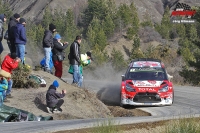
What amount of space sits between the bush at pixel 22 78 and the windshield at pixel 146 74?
3859mm

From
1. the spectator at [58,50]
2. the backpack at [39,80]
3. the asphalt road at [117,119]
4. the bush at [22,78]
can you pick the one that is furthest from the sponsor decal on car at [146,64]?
the bush at [22,78]

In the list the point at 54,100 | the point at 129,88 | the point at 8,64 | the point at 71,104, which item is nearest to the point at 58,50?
the point at 71,104

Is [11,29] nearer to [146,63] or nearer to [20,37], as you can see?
[20,37]

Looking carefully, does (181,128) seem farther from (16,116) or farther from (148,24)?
(148,24)

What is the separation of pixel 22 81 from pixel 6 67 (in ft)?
7.22

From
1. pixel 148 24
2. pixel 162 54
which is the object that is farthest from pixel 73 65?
pixel 148 24

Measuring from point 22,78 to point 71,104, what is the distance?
1.92 meters

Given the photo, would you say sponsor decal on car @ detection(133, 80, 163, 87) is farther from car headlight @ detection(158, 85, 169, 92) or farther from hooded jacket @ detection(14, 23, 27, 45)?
hooded jacket @ detection(14, 23, 27, 45)

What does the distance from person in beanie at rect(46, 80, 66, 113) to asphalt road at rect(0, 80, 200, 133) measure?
101 inches

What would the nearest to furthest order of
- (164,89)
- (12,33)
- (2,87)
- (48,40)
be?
(2,87)
(12,33)
(164,89)
(48,40)

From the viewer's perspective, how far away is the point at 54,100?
Result: 15672 millimetres

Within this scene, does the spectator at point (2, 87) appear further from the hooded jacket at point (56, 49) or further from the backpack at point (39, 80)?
the hooded jacket at point (56, 49)

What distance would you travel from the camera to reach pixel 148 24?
535 feet

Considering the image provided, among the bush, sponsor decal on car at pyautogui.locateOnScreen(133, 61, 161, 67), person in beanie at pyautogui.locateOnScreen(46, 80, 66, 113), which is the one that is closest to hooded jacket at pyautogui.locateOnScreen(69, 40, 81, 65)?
the bush
